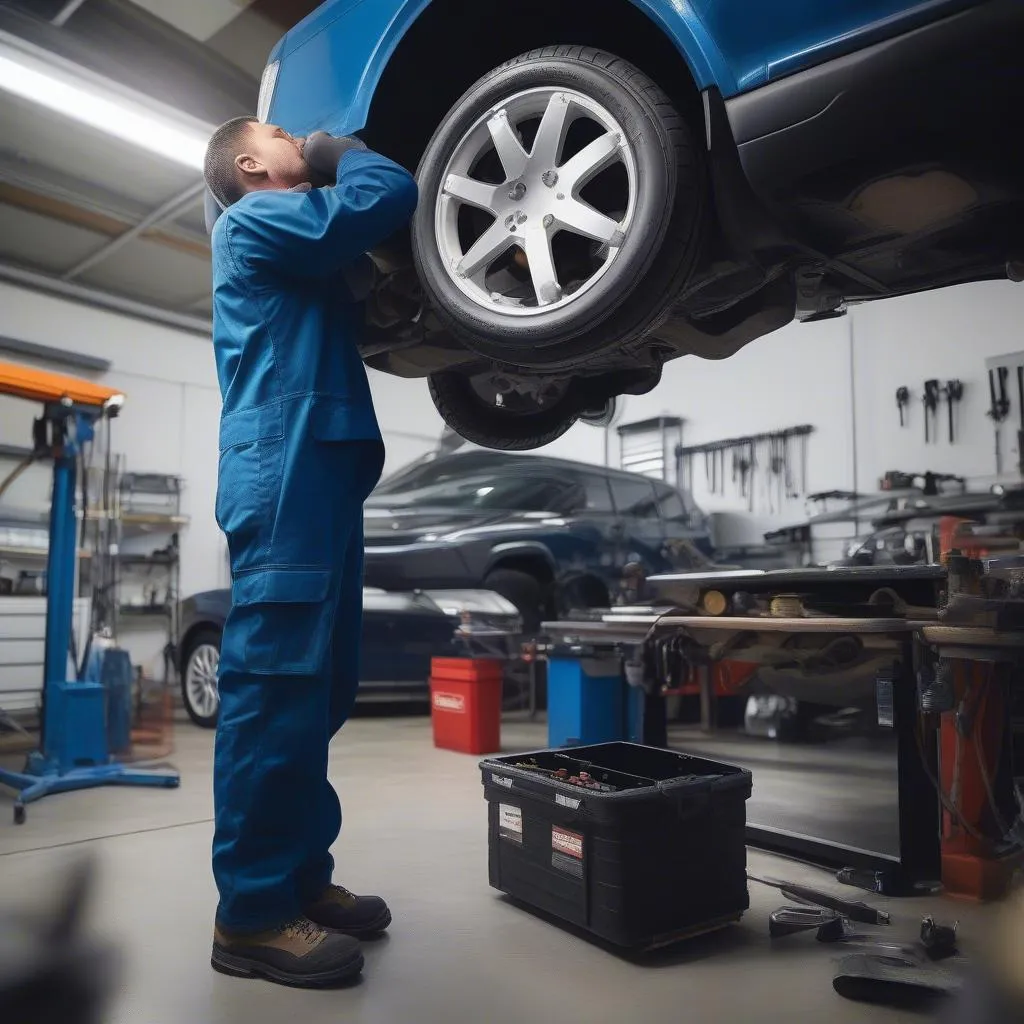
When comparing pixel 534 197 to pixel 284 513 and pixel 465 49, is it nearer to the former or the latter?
pixel 465 49

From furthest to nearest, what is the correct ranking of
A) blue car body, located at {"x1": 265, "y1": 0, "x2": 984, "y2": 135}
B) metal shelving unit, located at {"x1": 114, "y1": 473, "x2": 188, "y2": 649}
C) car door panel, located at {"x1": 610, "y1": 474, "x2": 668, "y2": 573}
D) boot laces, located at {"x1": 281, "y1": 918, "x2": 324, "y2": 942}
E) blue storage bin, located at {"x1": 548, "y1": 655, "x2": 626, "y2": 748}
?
metal shelving unit, located at {"x1": 114, "y1": 473, "x2": 188, "y2": 649}
car door panel, located at {"x1": 610, "y1": 474, "x2": 668, "y2": 573}
blue storage bin, located at {"x1": 548, "y1": 655, "x2": 626, "y2": 748}
boot laces, located at {"x1": 281, "y1": 918, "x2": 324, "y2": 942}
blue car body, located at {"x1": 265, "y1": 0, "x2": 984, "y2": 135}

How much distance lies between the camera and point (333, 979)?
148 cm

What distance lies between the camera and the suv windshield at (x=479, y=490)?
493 cm

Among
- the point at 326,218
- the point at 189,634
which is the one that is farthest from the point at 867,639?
the point at 189,634

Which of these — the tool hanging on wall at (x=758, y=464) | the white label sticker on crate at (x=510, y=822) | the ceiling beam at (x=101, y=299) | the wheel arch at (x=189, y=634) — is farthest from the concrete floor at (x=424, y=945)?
the ceiling beam at (x=101, y=299)

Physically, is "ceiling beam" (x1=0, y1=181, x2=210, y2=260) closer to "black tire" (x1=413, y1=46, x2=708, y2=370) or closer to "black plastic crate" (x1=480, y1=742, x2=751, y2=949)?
"black tire" (x1=413, y1=46, x2=708, y2=370)

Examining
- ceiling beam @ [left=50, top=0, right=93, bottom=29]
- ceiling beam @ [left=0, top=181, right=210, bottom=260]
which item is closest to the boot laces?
ceiling beam @ [left=50, top=0, right=93, bottom=29]

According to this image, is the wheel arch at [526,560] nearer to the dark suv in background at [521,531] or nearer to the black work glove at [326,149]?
A: the dark suv in background at [521,531]

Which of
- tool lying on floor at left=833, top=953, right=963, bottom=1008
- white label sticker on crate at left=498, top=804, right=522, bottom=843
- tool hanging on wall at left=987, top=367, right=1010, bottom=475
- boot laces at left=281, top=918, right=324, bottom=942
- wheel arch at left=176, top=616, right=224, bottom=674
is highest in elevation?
tool hanging on wall at left=987, top=367, right=1010, bottom=475

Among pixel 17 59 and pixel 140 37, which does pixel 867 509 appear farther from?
pixel 17 59

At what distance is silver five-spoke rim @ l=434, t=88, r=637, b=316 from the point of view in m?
1.50

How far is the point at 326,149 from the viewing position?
1638 millimetres

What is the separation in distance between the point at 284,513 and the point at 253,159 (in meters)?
0.75

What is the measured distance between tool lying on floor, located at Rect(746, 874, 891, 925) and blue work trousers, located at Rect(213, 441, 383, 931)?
106 cm
